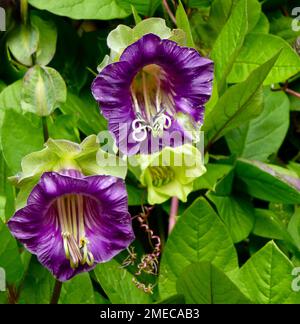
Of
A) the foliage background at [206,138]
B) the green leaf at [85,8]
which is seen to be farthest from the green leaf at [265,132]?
the green leaf at [85,8]

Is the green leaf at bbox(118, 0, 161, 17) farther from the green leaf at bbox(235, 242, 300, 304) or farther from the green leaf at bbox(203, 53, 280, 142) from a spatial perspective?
the green leaf at bbox(235, 242, 300, 304)

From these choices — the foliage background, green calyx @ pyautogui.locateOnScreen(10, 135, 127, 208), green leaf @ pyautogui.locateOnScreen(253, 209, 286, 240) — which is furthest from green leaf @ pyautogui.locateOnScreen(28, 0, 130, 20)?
green leaf @ pyautogui.locateOnScreen(253, 209, 286, 240)

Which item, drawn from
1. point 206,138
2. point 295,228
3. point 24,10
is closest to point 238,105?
point 206,138

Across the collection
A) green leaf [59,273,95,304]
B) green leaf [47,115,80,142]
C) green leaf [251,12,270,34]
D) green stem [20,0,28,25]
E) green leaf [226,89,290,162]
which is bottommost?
green leaf [59,273,95,304]

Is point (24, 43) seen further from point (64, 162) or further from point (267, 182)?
point (267, 182)
